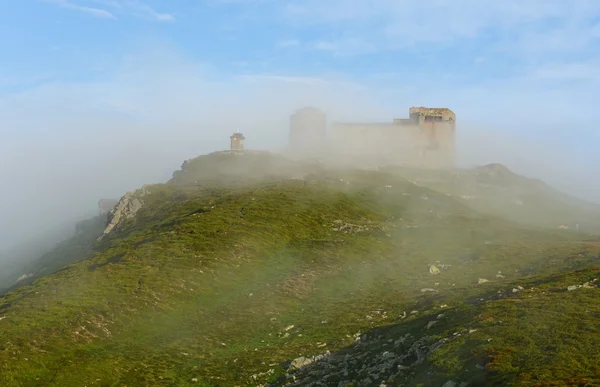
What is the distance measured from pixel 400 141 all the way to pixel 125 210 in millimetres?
100892

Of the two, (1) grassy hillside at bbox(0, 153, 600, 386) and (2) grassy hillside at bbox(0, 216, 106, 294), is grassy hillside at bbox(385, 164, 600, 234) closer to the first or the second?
(1) grassy hillside at bbox(0, 153, 600, 386)

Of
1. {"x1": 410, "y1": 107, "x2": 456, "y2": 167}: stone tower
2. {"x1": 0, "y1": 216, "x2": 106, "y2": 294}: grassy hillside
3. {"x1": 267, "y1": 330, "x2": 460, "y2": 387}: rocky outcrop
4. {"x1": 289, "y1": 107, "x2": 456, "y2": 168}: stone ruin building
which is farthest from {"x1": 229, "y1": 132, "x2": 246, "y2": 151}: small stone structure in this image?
{"x1": 267, "y1": 330, "x2": 460, "y2": 387}: rocky outcrop

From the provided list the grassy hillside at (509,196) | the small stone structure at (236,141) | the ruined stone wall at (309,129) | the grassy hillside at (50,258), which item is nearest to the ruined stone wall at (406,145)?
the grassy hillside at (509,196)

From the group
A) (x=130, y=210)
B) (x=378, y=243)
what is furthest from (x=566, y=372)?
(x=130, y=210)

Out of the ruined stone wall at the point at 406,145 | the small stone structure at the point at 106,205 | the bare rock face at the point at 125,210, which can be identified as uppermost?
the ruined stone wall at the point at 406,145

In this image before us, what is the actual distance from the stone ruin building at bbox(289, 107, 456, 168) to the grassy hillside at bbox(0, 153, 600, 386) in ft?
228

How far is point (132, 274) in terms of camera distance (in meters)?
58.5

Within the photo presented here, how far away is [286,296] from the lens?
5797 cm

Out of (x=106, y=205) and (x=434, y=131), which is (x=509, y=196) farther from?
(x=106, y=205)

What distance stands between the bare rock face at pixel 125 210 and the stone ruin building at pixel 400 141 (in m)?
79.0

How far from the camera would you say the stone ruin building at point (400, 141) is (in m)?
173

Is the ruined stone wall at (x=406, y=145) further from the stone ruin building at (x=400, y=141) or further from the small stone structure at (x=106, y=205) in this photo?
the small stone structure at (x=106, y=205)

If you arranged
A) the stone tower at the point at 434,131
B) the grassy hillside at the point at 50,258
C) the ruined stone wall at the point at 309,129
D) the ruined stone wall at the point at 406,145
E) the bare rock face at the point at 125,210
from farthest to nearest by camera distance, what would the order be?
the ruined stone wall at the point at 309,129, the stone tower at the point at 434,131, the ruined stone wall at the point at 406,145, the bare rock face at the point at 125,210, the grassy hillside at the point at 50,258

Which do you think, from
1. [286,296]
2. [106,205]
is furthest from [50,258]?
[286,296]
